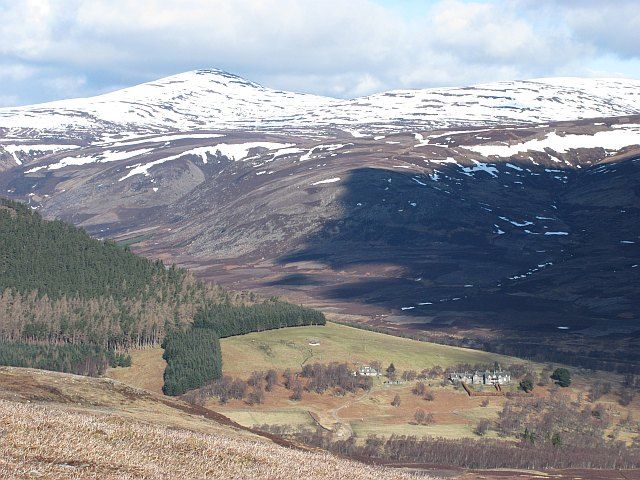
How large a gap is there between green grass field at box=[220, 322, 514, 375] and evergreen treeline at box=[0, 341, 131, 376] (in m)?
19.1

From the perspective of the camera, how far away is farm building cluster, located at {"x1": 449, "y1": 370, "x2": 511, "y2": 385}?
500 ft

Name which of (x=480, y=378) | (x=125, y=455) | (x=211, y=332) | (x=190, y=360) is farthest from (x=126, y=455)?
(x=211, y=332)

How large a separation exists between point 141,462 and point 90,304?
142 m

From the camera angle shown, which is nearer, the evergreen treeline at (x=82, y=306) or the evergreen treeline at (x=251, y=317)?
the evergreen treeline at (x=82, y=306)

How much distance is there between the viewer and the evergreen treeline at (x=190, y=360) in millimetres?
139500

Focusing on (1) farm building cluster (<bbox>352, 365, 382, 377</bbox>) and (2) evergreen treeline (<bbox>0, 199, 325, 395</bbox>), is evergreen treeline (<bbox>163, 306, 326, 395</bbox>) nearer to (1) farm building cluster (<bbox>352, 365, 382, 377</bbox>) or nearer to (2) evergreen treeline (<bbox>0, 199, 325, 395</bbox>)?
(2) evergreen treeline (<bbox>0, 199, 325, 395</bbox>)

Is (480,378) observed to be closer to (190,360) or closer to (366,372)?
(366,372)

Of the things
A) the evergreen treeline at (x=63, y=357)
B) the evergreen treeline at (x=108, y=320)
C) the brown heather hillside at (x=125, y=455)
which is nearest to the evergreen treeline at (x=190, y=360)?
the evergreen treeline at (x=108, y=320)

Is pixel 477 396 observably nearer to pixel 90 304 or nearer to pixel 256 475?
pixel 90 304

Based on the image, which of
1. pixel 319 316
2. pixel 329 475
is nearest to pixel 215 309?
pixel 319 316

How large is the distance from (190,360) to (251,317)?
109 ft

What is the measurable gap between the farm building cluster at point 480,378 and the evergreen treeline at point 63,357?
178 feet

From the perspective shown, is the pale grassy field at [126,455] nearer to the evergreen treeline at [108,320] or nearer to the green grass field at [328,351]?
the evergreen treeline at [108,320]

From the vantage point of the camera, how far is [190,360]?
145 m
